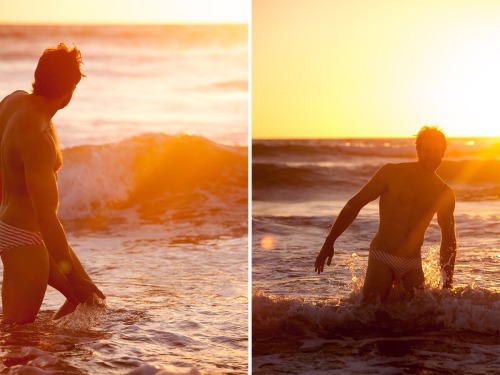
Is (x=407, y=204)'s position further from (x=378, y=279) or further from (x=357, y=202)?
(x=378, y=279)

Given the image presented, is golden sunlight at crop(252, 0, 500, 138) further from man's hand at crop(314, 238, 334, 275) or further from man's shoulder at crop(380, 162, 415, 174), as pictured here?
man's hand at crop(314, 238, 334, 275)

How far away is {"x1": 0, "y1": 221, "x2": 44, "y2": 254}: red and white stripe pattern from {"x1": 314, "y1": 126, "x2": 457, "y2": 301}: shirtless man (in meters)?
1.24

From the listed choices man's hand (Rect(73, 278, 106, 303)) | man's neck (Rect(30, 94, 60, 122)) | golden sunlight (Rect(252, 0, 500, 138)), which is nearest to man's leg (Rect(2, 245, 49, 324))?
man's hand (Rect(73, 278, 106, 303))

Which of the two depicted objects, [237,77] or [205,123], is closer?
[237,77]

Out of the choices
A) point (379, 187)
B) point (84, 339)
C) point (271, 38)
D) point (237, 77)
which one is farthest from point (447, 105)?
point (84, 339)

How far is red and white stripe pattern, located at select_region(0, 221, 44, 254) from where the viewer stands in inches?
92.1

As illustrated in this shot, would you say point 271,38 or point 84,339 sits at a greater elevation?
point 271,38

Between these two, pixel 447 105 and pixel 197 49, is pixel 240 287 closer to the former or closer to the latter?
pixel 447 105

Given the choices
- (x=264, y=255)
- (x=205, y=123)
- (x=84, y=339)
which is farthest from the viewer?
(x=205, y=123)

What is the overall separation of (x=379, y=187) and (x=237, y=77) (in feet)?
7.68

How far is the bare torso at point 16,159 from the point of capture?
2.34 metres

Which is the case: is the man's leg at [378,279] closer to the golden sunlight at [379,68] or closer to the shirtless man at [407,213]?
the shirtless man at [407,213]

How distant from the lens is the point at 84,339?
2.70 meters

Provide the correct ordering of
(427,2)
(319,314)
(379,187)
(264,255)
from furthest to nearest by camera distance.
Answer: (264,255) → (427,2) → (319,314) → (379,187)
